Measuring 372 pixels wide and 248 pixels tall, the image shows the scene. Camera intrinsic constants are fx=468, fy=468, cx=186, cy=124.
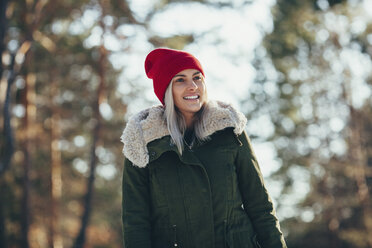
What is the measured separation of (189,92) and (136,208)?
0.85 metres

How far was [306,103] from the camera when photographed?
17.6m

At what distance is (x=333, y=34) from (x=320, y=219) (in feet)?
23.7

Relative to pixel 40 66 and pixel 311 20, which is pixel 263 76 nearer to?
pixel 311 20

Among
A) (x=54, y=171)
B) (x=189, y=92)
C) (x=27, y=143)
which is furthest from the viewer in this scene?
(x=54, y=171)

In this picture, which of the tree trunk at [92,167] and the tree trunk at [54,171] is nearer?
the tree trunk at [92,167]

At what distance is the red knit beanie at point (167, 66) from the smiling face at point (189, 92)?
4 centimetres

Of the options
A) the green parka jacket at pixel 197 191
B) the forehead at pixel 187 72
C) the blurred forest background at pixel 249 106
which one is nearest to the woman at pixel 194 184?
the green parka jacket at pixel 197 191

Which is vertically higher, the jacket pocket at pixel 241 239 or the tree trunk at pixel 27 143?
the tree trunk at pixel 27 143

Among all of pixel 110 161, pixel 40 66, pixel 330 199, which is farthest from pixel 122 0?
pixel 330 199

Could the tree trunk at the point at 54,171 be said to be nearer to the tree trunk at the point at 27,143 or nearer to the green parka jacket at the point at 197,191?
the tree trunk at the point at 27,143

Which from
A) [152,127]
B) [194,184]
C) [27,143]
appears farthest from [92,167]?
[194,184]

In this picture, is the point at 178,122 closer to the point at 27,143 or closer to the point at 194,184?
the point at 194,184

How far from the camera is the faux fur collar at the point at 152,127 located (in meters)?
3.01

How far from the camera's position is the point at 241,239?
291cm
